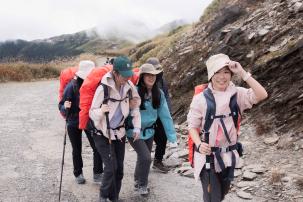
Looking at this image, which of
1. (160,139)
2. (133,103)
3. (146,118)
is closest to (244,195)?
(146,118)

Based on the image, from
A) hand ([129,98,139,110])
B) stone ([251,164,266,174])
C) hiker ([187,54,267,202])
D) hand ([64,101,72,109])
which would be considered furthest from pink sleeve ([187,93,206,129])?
stone ([251,164,266,174])

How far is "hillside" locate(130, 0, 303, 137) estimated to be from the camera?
9.66 metres

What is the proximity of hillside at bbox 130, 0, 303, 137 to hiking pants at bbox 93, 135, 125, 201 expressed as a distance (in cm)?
386

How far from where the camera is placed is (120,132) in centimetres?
658

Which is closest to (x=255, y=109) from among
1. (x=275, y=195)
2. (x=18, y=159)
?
(x=275, y=195)

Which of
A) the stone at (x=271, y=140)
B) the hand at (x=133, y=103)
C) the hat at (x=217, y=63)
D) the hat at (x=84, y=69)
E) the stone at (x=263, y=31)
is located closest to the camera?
the hat at (x=217, y=63)

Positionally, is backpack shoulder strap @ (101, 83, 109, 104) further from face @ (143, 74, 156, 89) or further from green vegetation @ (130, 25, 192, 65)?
green vegetation @ (130, 25, 192, 65)

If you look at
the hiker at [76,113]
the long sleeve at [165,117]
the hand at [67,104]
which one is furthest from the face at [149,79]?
the hand at [67,104]

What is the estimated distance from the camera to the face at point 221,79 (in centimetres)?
482

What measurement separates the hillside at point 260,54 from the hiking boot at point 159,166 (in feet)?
7.06

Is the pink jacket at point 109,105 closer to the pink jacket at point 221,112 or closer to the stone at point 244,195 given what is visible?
the pink jacket at point 221,112

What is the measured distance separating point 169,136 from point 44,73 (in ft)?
87.6

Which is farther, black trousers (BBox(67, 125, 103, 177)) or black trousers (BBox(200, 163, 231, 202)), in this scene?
black trousers (BBox(67, 125, 103, 177))

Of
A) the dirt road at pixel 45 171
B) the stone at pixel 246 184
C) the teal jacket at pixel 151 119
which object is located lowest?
the dirt road at pixel 45 171
